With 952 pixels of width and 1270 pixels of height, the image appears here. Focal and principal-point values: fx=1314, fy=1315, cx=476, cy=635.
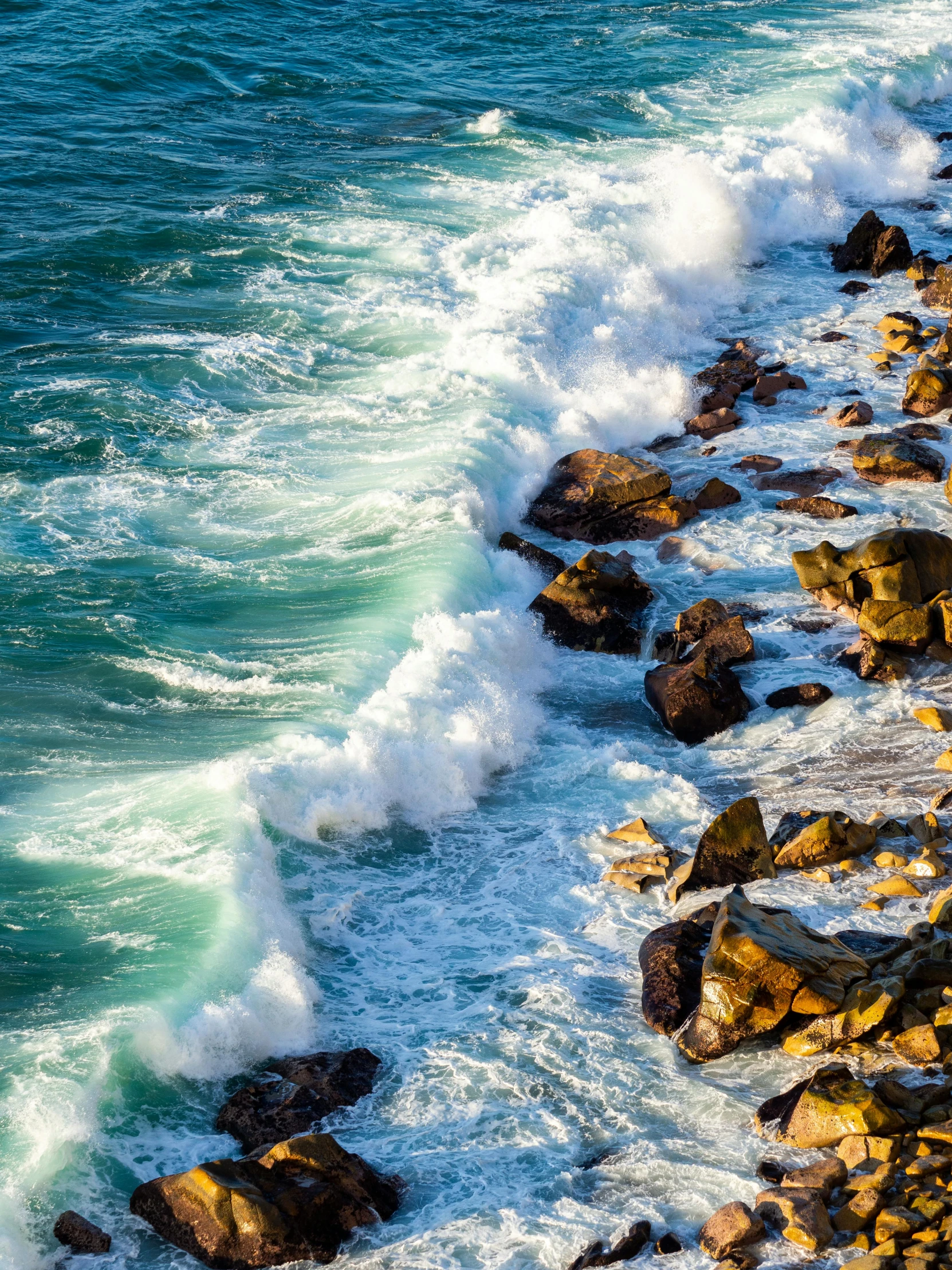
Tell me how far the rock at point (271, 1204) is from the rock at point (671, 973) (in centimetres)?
217

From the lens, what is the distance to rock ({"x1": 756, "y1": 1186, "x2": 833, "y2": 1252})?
6.75 metres

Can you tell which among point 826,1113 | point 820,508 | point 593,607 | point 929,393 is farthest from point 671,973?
point 929,393

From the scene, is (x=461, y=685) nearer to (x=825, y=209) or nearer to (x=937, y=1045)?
(x=937, y=1045)

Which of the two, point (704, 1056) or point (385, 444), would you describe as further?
point (385, 444)

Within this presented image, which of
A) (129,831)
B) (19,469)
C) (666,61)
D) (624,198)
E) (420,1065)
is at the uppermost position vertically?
(666,61)

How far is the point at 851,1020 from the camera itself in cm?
807

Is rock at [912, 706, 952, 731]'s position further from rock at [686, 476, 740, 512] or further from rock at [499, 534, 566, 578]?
rock at [686, 476, 740, 512]

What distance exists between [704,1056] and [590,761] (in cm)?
378

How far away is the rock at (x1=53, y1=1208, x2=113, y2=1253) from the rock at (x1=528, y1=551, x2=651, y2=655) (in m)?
7.78

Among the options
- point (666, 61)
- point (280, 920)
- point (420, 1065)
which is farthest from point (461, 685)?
point (666, 61)

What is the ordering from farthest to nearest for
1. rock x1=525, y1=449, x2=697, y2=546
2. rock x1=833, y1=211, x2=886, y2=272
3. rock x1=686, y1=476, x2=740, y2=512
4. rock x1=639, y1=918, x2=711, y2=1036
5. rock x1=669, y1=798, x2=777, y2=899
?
rock x1=833, y1=211, x2=886, y2=272, rock x1=686, y1=476, x2=740, y2=512, rock x1=525, y1=449, x2=697, y2=546, rock x1=669, y1=798, x2=777, y2=899, rock x1=639, y1=918, x2=711, y2=1036

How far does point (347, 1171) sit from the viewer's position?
7426 mm

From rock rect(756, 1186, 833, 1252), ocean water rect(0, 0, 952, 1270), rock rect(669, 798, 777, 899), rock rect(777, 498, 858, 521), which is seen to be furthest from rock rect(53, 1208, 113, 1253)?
rock rect(777, 498, 858, 521)

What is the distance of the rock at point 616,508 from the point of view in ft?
51.4
